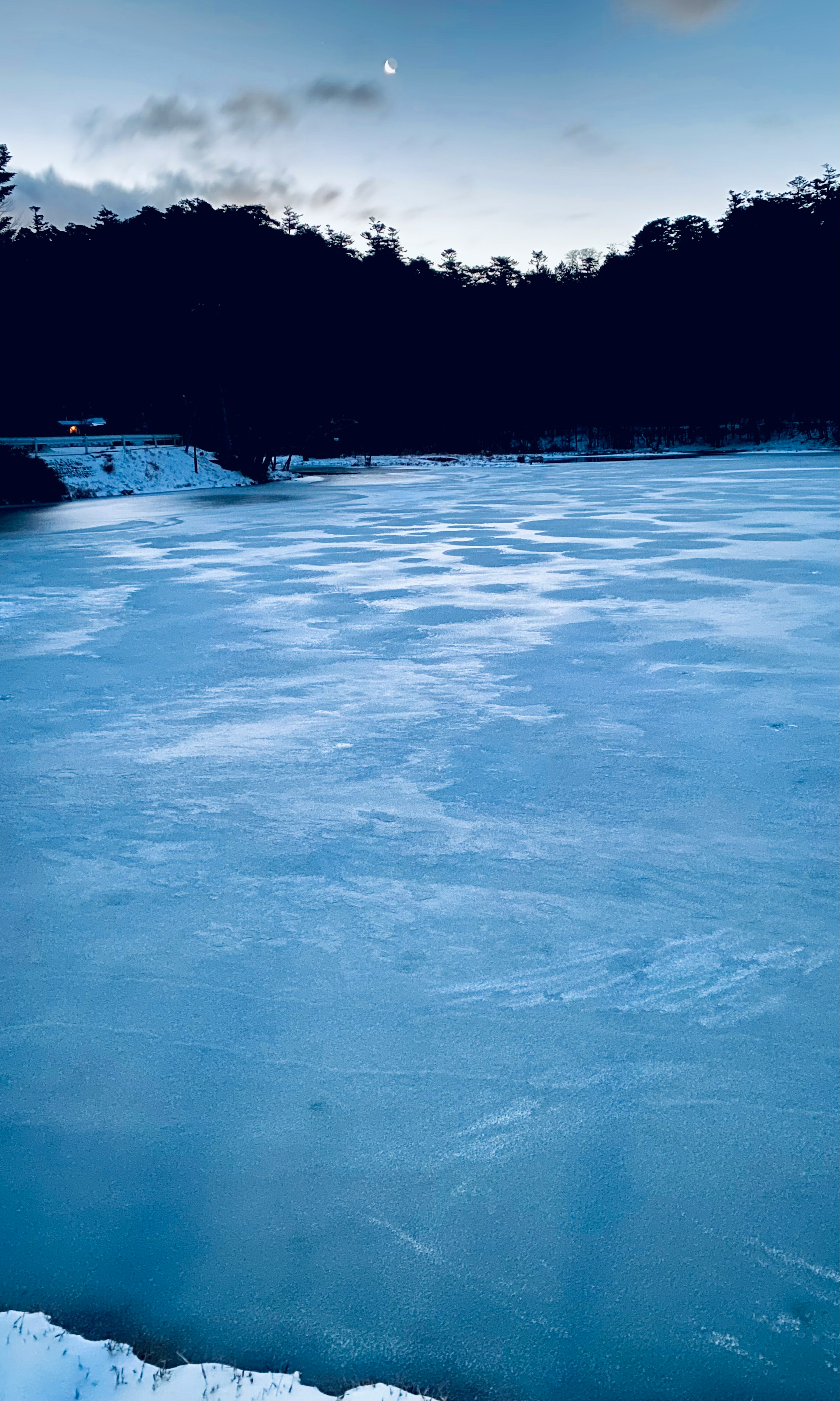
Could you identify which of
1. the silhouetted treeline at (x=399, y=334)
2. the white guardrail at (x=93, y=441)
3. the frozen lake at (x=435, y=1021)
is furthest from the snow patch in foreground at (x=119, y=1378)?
the silhouetted treeline at (x=399, y=334)

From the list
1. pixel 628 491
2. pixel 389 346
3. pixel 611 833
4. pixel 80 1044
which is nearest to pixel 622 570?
pixel 611 833

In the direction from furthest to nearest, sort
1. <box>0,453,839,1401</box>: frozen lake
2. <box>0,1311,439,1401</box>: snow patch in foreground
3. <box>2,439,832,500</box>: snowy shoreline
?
1. <box>2,439,832,500</box>: snowy shoreline
2. <box>0,453,839,1401</box>: frozen lake
3. <box>0,1311,439,1401</box>: snow patch in foreground

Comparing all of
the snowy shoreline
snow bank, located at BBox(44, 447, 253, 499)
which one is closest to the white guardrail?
the snowy shoreline

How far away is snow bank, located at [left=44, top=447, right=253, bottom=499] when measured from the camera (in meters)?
29.0

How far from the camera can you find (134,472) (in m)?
31.3

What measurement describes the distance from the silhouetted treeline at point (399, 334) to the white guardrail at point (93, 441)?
1527 millimetres

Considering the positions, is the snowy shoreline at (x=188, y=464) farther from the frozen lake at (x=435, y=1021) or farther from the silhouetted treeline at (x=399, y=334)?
the frozen lake at (x=435, y=1021)

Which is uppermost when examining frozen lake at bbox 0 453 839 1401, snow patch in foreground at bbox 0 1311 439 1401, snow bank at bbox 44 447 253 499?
snow bank at bbox 44 447 253 499

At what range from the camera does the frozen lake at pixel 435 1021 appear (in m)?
1.83

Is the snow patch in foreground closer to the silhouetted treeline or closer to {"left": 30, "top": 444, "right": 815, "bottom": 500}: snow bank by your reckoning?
{"left": 30, "top": 444, "right": 815, "bottom": 500}: snow bank

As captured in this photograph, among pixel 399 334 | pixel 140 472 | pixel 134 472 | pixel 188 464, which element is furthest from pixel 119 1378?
pixel 399 334

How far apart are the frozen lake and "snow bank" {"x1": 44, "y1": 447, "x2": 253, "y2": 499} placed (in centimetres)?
2445

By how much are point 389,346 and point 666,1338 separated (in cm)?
6475

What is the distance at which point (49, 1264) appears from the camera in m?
1.93
